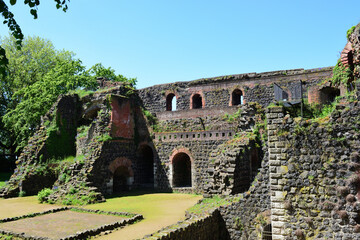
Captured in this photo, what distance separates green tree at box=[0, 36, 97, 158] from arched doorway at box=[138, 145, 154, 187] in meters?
10.7

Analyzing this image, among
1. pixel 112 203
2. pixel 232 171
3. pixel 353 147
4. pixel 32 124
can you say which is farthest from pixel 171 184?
pixel 32 124

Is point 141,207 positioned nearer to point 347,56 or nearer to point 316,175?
point 316,175

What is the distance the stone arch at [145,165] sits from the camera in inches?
757

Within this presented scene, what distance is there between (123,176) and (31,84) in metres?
18.1

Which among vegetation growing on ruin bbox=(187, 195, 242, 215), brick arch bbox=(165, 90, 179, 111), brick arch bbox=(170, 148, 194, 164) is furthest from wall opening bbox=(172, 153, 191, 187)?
vegetation growing on ruin bbox=(187, 195, 242, 215)

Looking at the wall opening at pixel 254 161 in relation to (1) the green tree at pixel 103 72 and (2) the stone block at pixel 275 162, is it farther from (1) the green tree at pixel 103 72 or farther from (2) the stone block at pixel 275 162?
(1) the green tree at pixel 103 72

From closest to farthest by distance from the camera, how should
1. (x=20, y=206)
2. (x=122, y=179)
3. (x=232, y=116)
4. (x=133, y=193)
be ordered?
(x=20, y=206) → (x=232, y=116) → (x=133, y=193) → (x=122, y=179)

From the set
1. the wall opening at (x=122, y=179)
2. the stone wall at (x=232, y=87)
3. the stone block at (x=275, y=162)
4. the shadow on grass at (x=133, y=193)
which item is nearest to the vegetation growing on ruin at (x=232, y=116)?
the stone wall at (x=232, y=87)

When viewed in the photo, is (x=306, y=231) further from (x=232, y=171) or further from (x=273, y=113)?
(x=232, y=171)

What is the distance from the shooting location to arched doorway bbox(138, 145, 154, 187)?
19328mm

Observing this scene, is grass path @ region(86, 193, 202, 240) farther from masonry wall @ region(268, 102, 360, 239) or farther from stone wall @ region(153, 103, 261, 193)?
masonry wall @ region(268, 102, 360, 239)

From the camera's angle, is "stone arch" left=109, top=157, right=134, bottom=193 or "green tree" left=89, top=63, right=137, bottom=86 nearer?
"stone arch" left=109, top=157, right=134, bottom=193

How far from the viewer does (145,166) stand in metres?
20.4

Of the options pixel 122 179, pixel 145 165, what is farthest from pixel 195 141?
pixel 122 179
